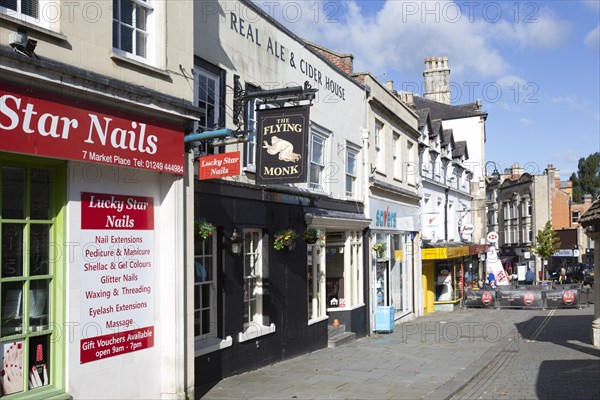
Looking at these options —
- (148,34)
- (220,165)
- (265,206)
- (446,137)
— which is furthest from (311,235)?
(446,137)

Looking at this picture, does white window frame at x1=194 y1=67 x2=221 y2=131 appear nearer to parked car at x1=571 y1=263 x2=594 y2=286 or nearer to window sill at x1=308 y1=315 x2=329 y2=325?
window sill at x1=308 y1=315 x2=329 y2=325

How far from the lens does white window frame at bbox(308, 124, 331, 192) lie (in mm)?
15711

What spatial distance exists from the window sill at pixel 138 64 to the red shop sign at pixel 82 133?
692mm

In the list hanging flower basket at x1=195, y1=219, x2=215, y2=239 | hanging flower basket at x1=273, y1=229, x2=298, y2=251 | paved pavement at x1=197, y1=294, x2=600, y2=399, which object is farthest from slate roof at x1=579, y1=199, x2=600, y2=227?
hanging flower basket at x1=195, y1=219, x2=215, y2=239

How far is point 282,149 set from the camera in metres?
11.1

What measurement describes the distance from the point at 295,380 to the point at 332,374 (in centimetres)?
101

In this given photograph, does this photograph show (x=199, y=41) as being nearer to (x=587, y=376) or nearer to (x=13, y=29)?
(x=13, y=29)

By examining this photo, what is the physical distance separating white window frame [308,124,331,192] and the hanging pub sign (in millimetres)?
4314

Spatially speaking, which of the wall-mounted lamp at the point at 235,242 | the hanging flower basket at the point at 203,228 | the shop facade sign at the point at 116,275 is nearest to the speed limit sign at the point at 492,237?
the wall-mounted lamp at the point at 235,242

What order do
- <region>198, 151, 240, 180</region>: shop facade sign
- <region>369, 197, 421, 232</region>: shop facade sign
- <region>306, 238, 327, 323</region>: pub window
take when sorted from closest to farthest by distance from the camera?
1. <region>198, 151, 240, 180</region>: shop facade sign
2. <region>306, 238, 327, 323</region>: pub window
3. <region>369, 197, 421, 232</region>: shop facade sign

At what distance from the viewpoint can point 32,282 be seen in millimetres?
7434

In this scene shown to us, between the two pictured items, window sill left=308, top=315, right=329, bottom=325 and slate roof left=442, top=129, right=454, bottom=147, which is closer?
window sill left=308, top=315, right=329, bottom=325

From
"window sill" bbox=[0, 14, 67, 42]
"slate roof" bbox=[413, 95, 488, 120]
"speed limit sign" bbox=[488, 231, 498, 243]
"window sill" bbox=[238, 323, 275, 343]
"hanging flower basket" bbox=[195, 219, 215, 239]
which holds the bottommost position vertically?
"window sill" bbox=[238, 323, 275, 343]

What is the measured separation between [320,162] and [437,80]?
33078 millimetres
